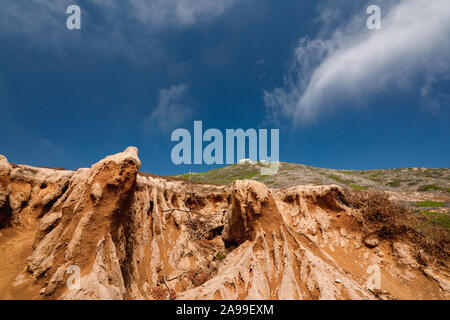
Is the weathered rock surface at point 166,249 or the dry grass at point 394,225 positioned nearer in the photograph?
the weathered rock surface at point 166,249

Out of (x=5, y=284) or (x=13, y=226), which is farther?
(x=13, y=226)

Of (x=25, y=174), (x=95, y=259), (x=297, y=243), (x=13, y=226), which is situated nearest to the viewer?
(x=95, y=259)

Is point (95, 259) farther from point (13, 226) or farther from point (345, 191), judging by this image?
point (345, 191)

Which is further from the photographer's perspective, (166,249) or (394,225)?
(166,249)

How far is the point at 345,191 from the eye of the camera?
1152 centimetres

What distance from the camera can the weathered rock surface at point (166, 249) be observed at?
20.9 feet

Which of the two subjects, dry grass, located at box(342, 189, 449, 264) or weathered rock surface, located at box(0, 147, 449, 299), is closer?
weathered rock surface, located at box(0, 147, 449, 299)

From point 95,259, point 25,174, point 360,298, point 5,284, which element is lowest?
point 360,298

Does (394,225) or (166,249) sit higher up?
(394,225)

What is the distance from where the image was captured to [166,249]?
1193 cm

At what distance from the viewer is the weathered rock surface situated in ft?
20.9

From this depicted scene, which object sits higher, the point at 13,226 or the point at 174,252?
the point at 13,226
